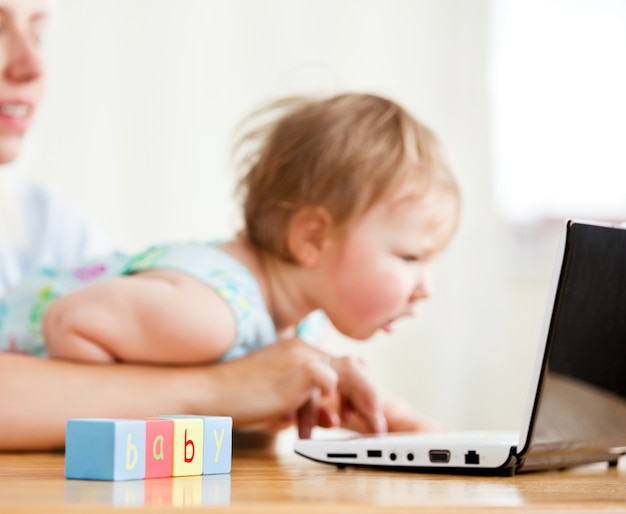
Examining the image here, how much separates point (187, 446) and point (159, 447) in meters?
0.03

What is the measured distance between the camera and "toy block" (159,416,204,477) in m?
0.71

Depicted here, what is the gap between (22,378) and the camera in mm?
1004

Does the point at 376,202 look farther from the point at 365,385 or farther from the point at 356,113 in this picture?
the point at 365,385

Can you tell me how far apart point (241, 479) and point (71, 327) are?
0.41 metres

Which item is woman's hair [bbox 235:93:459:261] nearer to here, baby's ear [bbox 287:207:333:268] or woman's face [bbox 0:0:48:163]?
baby's ear [bbox 287:207:333:268]

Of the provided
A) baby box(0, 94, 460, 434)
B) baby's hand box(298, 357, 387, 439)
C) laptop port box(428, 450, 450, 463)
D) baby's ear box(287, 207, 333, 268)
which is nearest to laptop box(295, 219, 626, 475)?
laptop port box(428, 450, 450, 463)

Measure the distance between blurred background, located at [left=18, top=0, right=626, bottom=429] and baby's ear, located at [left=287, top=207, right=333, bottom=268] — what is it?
1437 mm

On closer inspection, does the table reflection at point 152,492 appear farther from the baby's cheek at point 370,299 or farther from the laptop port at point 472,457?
the baby's cheek at point 370,299

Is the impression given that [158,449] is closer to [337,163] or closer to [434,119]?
[337,163]

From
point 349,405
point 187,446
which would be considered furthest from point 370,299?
point 187,446

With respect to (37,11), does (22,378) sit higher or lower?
lower

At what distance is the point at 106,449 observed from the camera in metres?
0.65

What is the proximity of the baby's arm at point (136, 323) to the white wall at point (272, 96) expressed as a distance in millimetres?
1622

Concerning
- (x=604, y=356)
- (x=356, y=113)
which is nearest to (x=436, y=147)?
(x=356, y=113)
